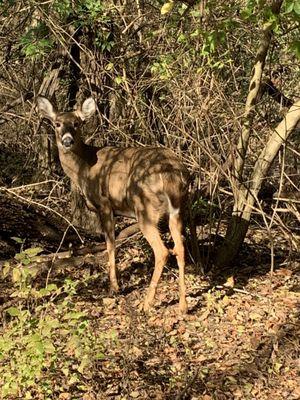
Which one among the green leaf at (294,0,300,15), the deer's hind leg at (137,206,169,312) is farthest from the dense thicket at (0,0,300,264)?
the green leaf at (294,0,300,15)

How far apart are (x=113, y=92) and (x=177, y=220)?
2.77 m

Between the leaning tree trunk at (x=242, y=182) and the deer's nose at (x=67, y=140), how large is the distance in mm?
1958

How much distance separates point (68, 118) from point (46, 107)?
0.30m

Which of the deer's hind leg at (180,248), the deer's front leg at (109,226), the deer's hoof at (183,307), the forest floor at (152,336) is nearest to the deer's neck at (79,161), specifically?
the deer's front leg at (109,226)

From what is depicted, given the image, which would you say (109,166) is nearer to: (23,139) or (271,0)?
(271,0)

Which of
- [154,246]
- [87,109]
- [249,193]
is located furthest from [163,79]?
[154,246]

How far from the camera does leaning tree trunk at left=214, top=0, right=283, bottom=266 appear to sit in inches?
262

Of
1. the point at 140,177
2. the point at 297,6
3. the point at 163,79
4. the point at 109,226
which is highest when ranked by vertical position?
the point at 297,6

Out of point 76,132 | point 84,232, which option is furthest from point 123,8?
point 84,232

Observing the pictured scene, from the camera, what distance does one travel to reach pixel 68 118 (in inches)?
298

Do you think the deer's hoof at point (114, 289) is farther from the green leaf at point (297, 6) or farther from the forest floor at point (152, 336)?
the green leaf at point (297, 6)

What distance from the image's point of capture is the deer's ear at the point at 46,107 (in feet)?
24.6

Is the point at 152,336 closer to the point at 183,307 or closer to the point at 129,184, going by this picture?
the point at 183,307

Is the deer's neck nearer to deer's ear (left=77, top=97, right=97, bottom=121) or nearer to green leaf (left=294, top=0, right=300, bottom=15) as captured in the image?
deer's ear (left=77, top=97, right=97, bottom=121)
